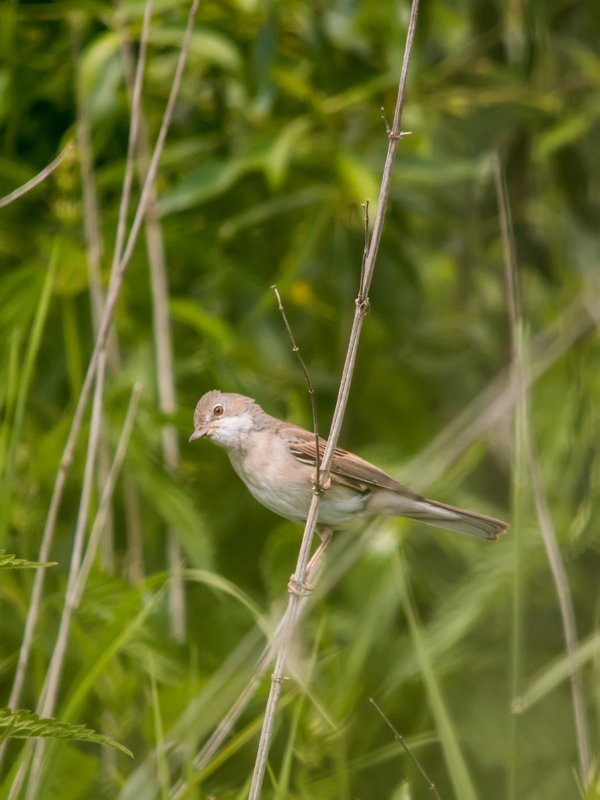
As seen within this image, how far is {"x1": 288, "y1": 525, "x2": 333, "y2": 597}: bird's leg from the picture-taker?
7.82 ft

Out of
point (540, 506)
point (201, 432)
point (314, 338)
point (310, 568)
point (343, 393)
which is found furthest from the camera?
point (314, 338)

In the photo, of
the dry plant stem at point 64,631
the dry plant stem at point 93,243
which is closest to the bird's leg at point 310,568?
the dry plant stem at point 64,631

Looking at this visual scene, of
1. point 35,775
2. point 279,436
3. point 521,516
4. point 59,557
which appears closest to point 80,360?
point 59,557

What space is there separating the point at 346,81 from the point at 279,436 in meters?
1.58

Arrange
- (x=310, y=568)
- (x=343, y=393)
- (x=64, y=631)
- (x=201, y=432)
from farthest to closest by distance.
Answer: (x=201, y=432) < (x=310, y=568) < (x=64, y=631) < (x=343, y=393)

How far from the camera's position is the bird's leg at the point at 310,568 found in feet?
7.82

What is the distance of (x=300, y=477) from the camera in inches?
129

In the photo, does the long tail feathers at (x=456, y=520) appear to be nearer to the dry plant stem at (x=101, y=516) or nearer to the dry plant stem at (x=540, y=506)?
the dry plant stem at (x=540, y=506)

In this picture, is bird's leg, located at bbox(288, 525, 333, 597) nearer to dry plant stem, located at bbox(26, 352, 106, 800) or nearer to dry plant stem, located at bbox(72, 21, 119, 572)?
dry plant stem, located at bbox(26, 352, 106, 800)

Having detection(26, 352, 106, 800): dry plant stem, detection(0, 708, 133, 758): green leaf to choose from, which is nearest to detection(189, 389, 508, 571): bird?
detection(26, 352, 106, 800): dry plant stem

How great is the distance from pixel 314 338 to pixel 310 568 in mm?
1733

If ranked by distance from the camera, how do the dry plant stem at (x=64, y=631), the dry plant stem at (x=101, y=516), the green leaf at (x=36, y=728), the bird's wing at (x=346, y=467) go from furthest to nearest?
the bird's wing at (x=346, y=467) → the dry plant stem at (x=101, y=516) → the dry plant stem at (x=64, y=631) → the green leaf at (x=36, y=728)

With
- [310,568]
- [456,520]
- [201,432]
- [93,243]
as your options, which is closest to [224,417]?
[201,432]

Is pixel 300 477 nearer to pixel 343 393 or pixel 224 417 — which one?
pixel 224 417
